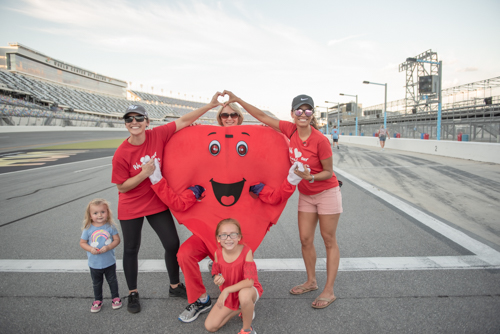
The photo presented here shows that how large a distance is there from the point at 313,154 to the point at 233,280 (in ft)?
4.59

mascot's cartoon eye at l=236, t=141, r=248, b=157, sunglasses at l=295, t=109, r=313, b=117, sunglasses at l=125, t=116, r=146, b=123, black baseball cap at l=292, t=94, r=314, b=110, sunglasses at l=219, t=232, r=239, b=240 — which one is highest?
black baseball cap at l=292, t=94, r=314, b=110

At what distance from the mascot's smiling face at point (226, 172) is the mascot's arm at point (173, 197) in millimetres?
113

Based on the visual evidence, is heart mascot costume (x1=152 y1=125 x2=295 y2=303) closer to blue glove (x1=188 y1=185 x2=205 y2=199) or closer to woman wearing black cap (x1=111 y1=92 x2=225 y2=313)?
blue glove (x1=188 y1=185 x2=205 y2=199)

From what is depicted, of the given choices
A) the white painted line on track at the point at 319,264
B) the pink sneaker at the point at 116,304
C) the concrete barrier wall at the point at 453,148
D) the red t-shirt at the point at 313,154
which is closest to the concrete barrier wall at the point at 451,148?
the concrete barrier wall at the point at 453,148

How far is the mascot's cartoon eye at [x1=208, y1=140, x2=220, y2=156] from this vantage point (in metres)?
3.21

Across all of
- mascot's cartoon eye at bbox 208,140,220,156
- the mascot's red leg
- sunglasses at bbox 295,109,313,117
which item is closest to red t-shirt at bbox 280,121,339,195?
sunglasses at bbox 295,109,313,117

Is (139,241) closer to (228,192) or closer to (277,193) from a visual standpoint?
(228,192)

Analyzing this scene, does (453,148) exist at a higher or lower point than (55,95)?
lower

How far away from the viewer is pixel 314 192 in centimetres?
310

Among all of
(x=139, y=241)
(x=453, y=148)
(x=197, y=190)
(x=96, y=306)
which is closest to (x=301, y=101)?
(x=197, y=190)

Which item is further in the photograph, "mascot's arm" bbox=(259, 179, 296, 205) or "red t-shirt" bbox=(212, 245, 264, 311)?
"mascot's arm" bbox=(259, 179, 296, 205)

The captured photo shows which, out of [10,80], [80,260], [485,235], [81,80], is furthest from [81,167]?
[81,80]

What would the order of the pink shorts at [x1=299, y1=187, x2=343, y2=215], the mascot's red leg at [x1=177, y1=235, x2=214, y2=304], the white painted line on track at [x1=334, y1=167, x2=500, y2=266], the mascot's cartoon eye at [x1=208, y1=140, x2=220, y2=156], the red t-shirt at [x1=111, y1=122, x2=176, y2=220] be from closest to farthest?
the mascot's red leg at [x1=177, y1=235, x2=214, y2=304] < the red t-shirt at [x1=111, y1=122, x2=176, y2=220] < the pink shorts at [x1=299, y1=187, x2=343, y2=215] < the mascot's cartoon eye at [x1=208, y1=140, x2=220, y2=156] < the white painted line on track at [x1=334, y1=167, x2=500, y2=266]

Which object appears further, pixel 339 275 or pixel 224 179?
pixel 339 275
